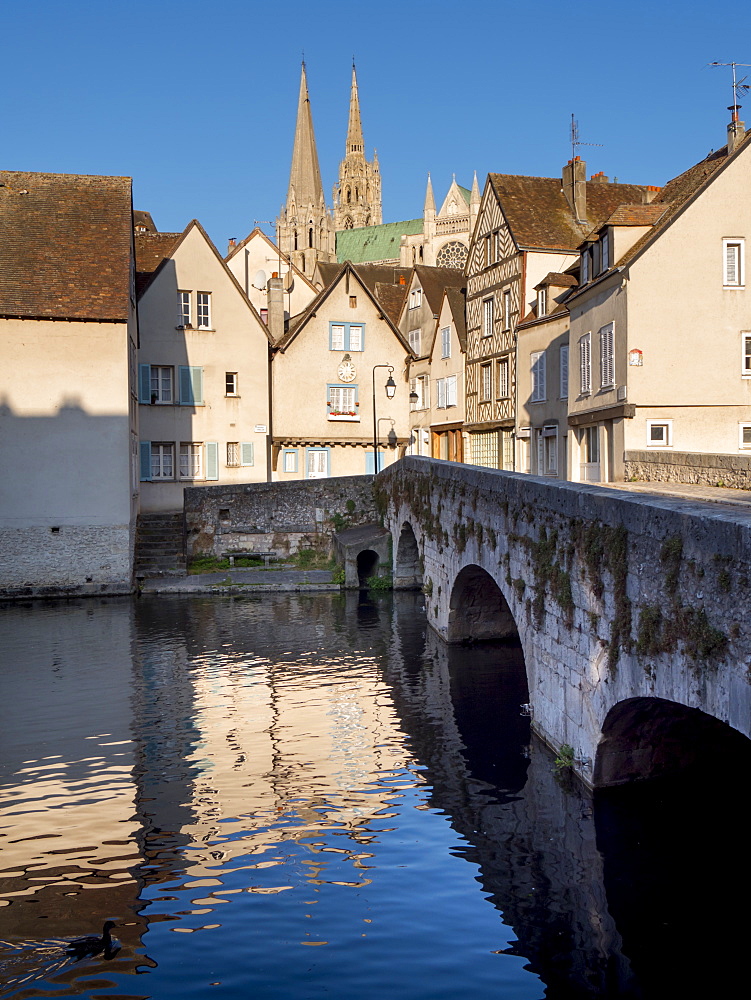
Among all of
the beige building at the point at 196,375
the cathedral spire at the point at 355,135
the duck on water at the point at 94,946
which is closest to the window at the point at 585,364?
the beige building at the point at 196,375

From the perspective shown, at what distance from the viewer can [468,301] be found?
34.5 metres

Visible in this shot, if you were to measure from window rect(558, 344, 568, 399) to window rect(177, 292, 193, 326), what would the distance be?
12791 millimetres

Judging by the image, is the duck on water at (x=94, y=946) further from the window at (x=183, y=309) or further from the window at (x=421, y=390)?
the window at (x=421, y=390)

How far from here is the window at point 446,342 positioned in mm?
36000

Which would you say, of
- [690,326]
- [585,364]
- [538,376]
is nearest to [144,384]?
[538,376]

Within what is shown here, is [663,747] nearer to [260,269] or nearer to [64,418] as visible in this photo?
[64,418]

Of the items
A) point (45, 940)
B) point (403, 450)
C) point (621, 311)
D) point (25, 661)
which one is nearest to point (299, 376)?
point (403, 450)

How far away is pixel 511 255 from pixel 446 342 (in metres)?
6.45

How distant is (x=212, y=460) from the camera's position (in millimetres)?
32812

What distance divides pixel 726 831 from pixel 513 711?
15.5 feet

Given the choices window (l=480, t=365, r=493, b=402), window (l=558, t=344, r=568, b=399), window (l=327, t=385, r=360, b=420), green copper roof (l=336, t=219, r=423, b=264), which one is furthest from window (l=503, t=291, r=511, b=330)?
green copper roof (l=336, t=219, r=423, b=264)

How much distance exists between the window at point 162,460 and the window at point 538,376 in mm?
11917

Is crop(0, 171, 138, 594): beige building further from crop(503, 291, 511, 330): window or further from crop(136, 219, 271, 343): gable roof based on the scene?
crop(503, 291, 511, 330): window

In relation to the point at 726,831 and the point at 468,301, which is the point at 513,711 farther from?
the point at 468,301
